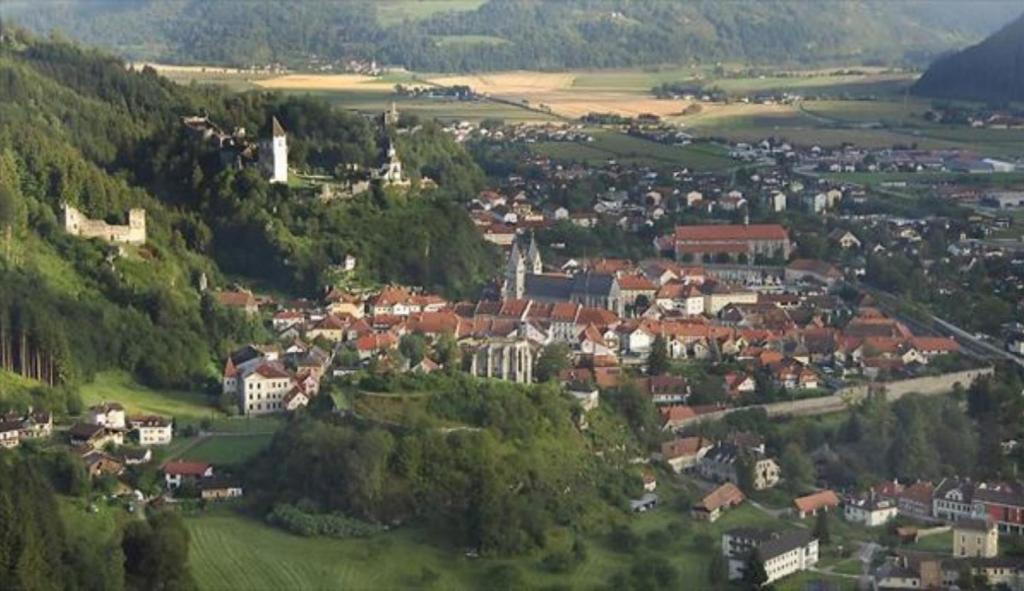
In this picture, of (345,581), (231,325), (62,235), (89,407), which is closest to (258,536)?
(345,581)

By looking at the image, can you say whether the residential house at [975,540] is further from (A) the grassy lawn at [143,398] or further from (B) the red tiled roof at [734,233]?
(B) the red tiled roof at [734,233]

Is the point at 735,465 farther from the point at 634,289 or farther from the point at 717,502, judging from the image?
the point at 634,289

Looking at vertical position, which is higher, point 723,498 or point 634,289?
point 634,289

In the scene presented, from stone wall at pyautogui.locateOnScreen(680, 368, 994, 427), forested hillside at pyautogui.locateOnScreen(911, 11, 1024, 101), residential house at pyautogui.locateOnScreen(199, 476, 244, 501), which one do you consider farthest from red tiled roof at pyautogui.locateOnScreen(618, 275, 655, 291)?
forested hillside at pyautogui.locateOnScreen(911, 11, 1024, 101)

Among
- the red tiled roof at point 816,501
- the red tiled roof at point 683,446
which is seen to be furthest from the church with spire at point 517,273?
the red tiled roof at point 816,501

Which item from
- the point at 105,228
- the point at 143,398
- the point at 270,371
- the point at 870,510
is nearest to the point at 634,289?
the point at 105,228

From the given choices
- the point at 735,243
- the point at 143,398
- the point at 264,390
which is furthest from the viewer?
the point at 735,243
